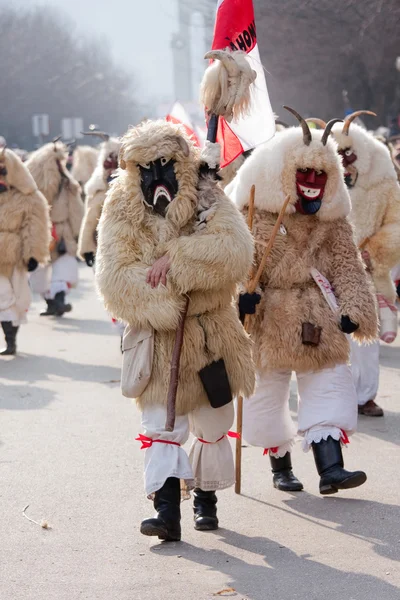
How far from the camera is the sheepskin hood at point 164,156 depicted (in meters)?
5.82

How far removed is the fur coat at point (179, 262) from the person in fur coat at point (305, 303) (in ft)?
1.92

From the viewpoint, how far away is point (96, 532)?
5.95 meters

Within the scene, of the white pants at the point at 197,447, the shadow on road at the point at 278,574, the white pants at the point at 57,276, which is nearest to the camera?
the shadow on road at the point at 278,574

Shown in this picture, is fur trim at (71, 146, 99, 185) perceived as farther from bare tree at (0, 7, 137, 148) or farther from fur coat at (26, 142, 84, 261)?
bare tree at (0, 7, 137, 148)

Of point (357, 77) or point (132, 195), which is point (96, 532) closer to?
point (132, 195)

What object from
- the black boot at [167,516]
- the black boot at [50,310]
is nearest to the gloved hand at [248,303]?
the black boot at [167,516]

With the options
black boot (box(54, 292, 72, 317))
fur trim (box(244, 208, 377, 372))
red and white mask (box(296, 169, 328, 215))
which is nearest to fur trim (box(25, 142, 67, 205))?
black boot (box(54, 292, 72, 317))

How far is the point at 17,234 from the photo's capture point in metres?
11.7

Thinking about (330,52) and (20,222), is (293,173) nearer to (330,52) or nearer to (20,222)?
(20,222)

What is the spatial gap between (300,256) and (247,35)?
120cm

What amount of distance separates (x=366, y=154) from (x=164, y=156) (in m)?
3.21

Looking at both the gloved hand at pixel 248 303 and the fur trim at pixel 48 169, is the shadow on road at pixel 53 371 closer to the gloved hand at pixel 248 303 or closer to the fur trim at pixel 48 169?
the fur trim at pixel 48 169

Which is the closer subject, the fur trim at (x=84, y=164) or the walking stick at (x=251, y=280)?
the walking stick at (x=251, y=280)

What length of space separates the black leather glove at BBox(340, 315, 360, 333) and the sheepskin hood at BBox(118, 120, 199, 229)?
1097 mm
